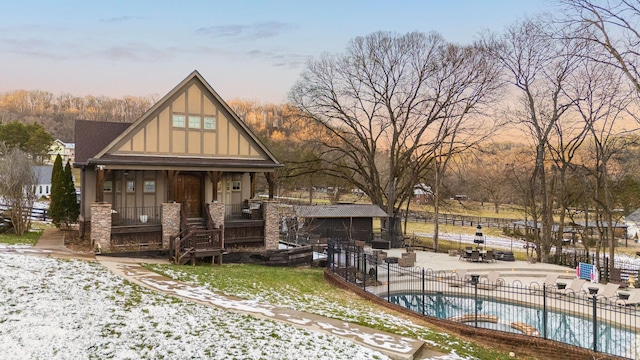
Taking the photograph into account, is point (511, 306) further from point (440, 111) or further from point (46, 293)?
point (440, 111)

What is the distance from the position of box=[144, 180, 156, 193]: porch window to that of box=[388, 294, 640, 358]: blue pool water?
12627mm

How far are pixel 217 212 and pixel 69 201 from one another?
937 centimetres

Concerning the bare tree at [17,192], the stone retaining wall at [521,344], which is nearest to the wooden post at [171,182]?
the bare tree at [17,192]

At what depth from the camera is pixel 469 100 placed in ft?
115

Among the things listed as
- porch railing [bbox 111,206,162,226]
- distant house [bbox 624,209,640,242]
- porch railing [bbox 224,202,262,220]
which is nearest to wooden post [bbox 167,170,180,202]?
porch railing [bbox 111,206,162,226]

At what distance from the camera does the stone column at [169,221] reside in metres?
18.7

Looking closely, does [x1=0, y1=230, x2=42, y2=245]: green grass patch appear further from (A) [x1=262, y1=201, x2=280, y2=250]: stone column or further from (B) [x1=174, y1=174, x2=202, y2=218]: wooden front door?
(A) [x1=262, y1=201, x2=280, y2=250]: stone column

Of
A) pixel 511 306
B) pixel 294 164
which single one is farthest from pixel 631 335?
pixel 294 164

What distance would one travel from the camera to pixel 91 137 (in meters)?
22.3

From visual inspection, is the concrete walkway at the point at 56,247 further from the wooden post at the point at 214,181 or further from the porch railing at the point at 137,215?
the wooden post at the point at 214,181

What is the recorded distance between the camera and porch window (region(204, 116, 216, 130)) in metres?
20.8

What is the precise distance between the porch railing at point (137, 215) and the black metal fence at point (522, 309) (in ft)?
27.9

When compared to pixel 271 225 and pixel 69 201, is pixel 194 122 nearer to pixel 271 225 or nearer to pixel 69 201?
pixel 271 225

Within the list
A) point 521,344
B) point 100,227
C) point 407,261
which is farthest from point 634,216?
point 100,227
